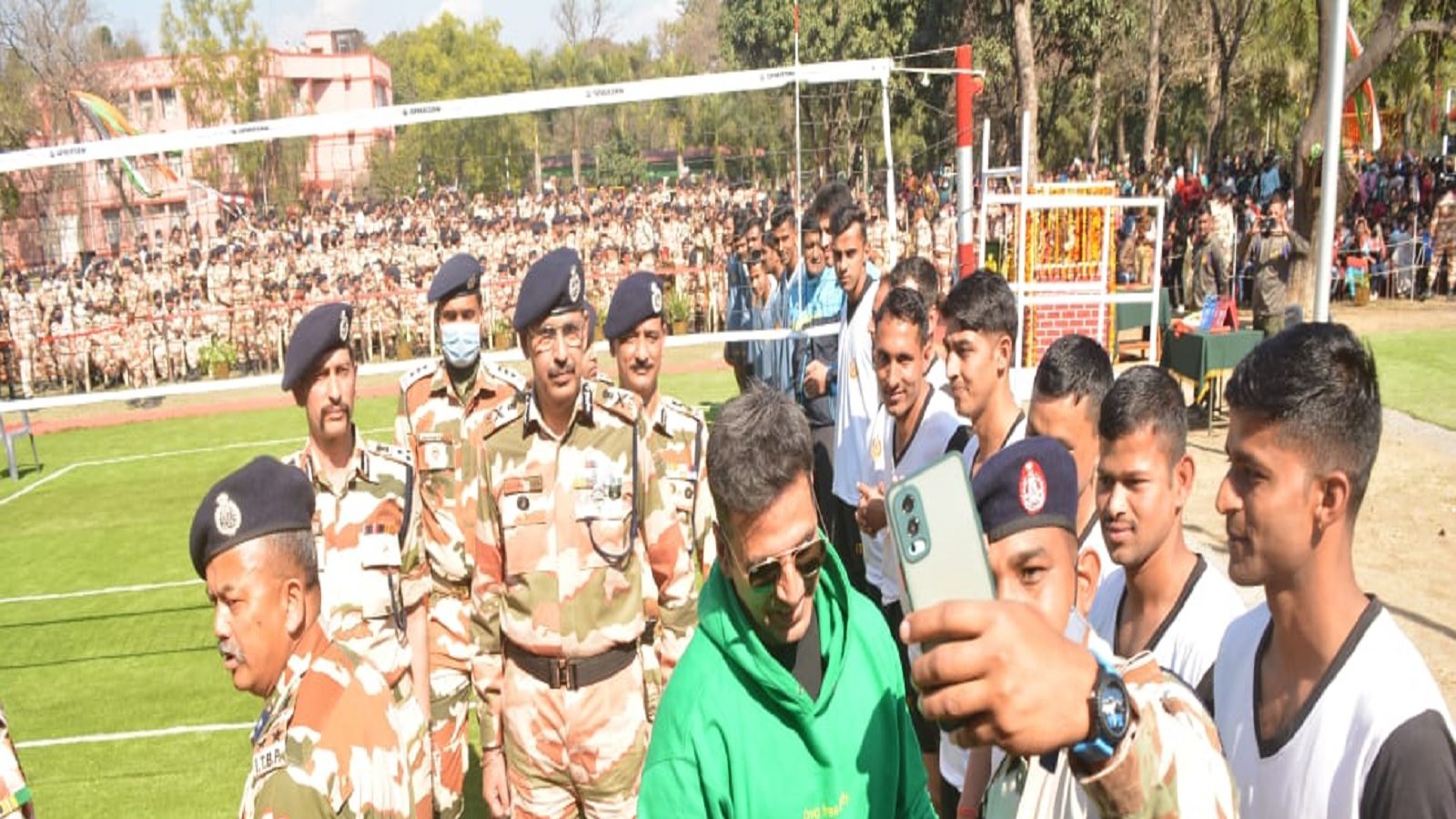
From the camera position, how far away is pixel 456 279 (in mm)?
5824

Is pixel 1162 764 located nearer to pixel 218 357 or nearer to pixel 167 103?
pixel 218 357

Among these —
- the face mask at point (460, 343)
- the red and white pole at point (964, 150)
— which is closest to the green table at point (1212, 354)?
the red and white pole at point (964, 150)

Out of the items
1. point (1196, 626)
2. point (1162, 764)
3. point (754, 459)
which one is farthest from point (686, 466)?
point (1162, 764)

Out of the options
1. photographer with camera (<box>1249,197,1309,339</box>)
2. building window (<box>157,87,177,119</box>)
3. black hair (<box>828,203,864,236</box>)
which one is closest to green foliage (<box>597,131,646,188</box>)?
black hair (<box>828,203,864,236</box>)

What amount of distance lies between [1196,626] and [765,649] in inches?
56.9

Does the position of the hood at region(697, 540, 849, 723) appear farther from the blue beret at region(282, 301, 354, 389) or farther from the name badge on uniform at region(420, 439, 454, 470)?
the name badge on uniform at region(420, 439, 454, 470)

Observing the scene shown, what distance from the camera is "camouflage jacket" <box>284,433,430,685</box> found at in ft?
13.9

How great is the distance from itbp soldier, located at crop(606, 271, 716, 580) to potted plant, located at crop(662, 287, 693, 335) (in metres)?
8.24

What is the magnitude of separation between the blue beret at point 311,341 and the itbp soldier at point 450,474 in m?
0.58

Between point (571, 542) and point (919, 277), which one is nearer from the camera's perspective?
→ point (571, 542)

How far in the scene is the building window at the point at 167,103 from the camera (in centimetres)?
4141

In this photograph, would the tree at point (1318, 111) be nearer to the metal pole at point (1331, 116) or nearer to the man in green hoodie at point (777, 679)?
the metal pole at point (1331, 116)

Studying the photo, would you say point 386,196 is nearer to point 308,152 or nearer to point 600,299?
point 308,152

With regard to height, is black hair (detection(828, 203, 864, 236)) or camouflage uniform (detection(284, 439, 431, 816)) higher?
black hair (detection(828, 203, 864, 236))
